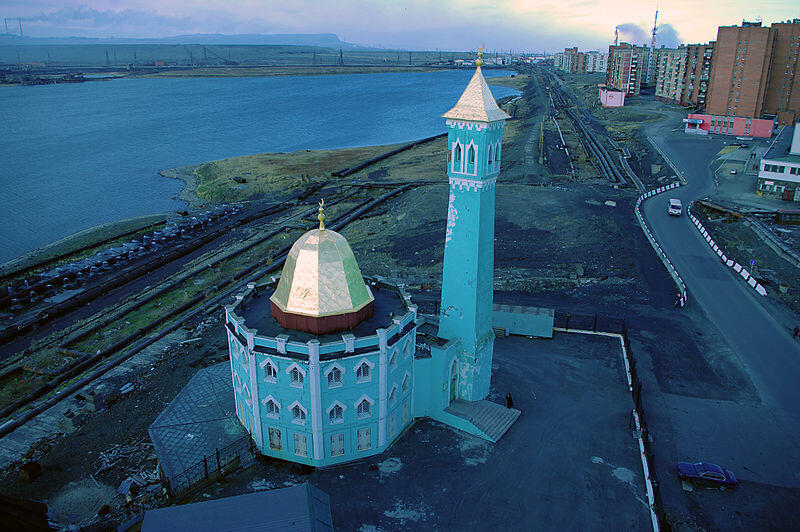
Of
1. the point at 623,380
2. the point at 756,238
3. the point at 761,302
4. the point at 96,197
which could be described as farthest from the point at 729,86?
the point at 96,197

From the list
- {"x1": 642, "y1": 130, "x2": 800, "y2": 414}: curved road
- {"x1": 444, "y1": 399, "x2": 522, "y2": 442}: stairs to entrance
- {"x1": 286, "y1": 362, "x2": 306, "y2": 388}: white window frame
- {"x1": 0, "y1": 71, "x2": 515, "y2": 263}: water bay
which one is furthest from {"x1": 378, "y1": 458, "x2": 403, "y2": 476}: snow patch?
{"x1": 0, "y1": 71, "x2": 515, "y2": 263}: water bay

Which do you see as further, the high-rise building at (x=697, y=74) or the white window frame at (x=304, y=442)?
the high-rise building at (x=697, y=74)

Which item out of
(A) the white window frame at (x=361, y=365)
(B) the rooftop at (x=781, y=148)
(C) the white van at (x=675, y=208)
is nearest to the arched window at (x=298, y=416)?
(A) the white window frame at (x=361, y=365)

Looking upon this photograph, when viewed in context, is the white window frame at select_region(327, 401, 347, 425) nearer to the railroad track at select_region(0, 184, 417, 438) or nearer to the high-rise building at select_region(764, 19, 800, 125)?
the railroad track at select_region(0, 184, 417, 438)

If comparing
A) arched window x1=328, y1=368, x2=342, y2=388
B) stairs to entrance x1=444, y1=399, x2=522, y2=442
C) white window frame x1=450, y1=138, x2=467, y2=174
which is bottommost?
stairs to entrance x1=444, y1=399, x2=522, y2=442

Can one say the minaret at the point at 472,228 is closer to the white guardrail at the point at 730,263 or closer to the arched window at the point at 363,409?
the arched window at the point at 363,409

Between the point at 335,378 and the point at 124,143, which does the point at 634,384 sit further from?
the point at 124,143

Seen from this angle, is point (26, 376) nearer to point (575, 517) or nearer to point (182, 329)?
point (182, 329)

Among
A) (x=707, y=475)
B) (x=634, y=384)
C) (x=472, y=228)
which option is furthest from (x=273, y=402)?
(x=634, y=384)
